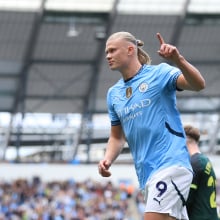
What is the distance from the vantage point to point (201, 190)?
6156 mm

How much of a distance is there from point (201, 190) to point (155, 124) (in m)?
1.27

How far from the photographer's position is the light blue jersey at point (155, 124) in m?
5.06

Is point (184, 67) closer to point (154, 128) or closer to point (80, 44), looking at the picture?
point (154, 128)

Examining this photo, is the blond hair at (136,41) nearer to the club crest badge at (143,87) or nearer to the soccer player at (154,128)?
the soccer player at (154,128)

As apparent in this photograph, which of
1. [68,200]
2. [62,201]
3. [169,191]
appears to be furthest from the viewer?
[68,200]

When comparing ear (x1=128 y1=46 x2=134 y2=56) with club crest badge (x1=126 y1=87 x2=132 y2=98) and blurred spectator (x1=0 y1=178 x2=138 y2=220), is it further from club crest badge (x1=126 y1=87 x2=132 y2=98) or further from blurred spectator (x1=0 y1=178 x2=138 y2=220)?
blurred spectator (x1=0 y1=178 x2=138 y2=220)

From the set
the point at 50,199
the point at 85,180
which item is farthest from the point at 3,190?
the point at 85,180

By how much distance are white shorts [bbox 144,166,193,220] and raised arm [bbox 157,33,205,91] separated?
575 mm

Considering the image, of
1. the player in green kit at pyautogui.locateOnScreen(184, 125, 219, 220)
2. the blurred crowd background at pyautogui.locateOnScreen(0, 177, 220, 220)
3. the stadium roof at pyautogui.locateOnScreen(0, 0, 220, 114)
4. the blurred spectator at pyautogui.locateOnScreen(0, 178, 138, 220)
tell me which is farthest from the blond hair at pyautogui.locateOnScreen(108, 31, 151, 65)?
the stadium roof at pyautogui.locateOnScreen(0, 0, 220, 114)

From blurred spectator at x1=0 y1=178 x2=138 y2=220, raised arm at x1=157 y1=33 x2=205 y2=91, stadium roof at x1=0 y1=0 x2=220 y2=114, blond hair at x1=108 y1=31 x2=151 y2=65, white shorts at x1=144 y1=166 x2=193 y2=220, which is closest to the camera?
raised arm at x1=157 y1=33 x2=205 y2=91

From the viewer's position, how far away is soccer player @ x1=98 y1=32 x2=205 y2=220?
4996mm

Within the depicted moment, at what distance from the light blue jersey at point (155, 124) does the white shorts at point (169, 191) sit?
56mm

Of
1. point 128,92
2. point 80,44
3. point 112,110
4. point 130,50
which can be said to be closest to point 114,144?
point 112,110

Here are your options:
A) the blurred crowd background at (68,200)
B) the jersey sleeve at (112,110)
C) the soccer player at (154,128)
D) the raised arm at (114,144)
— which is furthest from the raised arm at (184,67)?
the blurred crowd background at (68,200)
